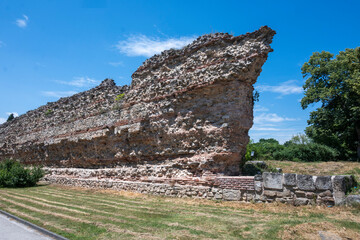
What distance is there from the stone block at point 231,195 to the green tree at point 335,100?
21.3 m

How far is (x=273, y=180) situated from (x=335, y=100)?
2413cm

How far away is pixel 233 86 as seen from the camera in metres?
9.69

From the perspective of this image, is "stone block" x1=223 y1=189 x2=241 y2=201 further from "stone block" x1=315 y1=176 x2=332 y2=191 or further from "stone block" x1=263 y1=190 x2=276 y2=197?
"stone block" x1=315 y1=176 x2=332 y2=191

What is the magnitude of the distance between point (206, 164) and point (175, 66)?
4.79 meters

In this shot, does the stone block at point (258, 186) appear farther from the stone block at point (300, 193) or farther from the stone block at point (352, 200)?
the stone block at point (352, 200)

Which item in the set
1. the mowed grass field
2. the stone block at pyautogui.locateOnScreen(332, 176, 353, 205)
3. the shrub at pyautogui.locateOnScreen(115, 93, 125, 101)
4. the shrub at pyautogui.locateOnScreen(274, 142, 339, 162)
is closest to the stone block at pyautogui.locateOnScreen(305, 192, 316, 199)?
the mowed grass field

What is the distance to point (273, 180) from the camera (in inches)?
305

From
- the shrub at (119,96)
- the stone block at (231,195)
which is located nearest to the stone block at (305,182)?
the stone block at (231,195)

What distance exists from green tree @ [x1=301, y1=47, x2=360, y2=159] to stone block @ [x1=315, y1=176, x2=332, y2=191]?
69.4ft

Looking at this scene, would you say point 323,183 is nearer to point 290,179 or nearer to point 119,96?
point 290,179

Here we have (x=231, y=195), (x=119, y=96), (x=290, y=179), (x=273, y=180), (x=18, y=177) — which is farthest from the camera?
(x=18, y=177)

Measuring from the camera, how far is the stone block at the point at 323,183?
6.87 meters

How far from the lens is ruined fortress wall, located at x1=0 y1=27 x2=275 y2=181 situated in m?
9.59

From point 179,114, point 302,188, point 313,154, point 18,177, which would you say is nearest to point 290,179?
point 302,188
